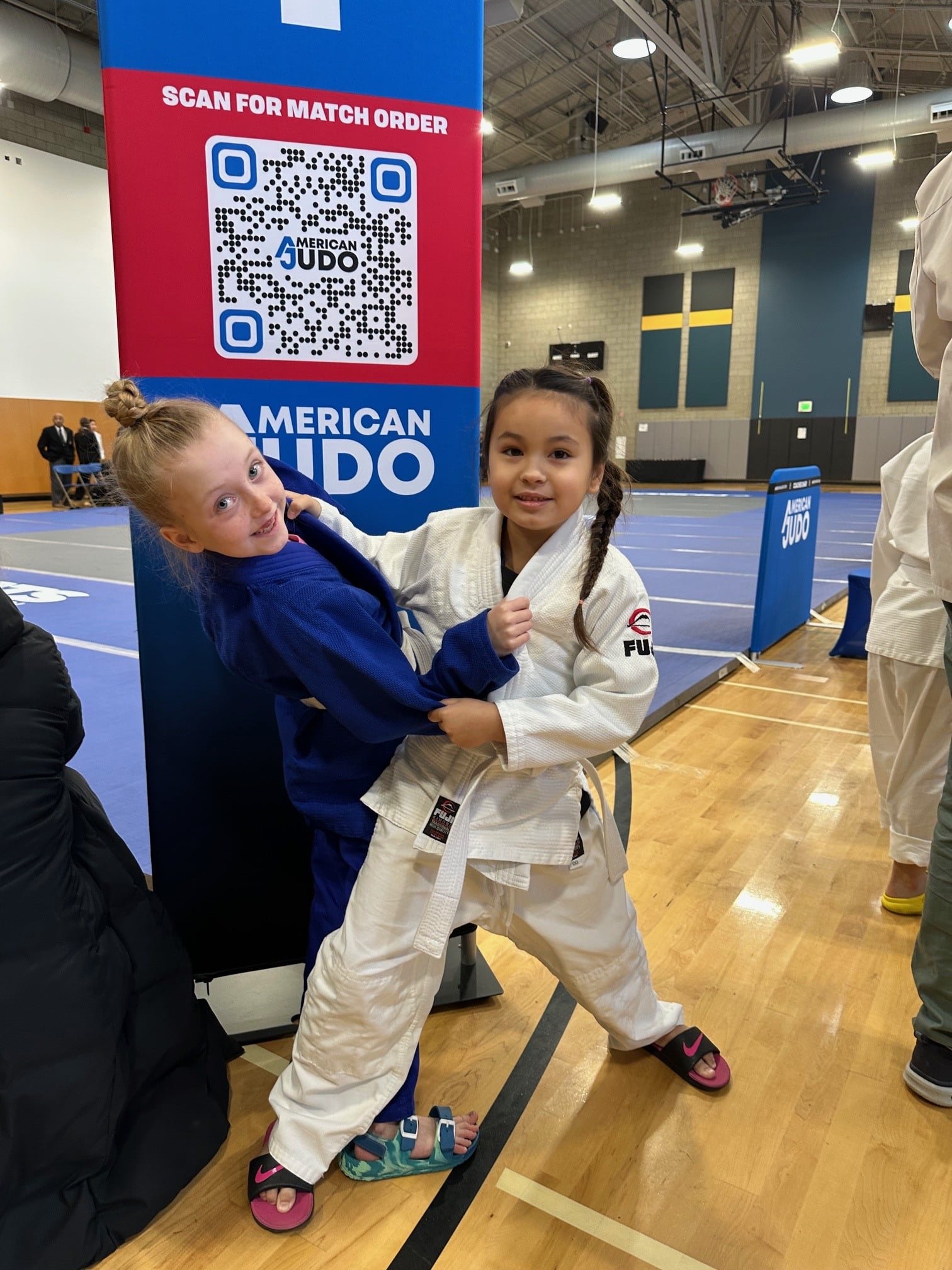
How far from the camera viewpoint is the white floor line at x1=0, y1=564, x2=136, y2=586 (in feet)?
20.7

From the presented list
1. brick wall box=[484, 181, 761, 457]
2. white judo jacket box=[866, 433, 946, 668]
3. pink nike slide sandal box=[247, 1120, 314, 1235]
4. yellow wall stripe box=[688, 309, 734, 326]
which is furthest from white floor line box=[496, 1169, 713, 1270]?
yellow wall stripe box=[688, 309, 734, 326]

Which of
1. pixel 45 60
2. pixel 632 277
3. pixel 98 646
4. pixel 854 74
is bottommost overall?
pixel 98 646

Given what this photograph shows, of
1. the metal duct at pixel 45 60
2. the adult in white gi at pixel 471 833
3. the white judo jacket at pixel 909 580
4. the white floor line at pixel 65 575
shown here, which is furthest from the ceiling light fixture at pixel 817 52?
the adult in white gi at pixel 471 833

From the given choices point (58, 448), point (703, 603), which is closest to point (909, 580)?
point (703, 603)

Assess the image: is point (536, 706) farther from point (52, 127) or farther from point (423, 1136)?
point (52, 127)

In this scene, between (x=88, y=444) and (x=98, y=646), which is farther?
(x=88, y=444)

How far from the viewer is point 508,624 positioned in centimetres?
114

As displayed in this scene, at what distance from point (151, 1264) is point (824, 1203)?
3.38ft

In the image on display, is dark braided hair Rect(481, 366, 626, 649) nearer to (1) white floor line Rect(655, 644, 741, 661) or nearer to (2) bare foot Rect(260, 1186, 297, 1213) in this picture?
(2) bare foot Rect(260, 1186, 297, 1213)

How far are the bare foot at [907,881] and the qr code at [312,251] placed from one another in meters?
1.78

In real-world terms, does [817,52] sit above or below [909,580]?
above

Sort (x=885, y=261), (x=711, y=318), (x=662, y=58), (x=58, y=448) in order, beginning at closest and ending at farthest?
1. (x=662, y=58)
2. (x=58, y=448)
3. (x=885, y=261)
4. (x=711, y=318)

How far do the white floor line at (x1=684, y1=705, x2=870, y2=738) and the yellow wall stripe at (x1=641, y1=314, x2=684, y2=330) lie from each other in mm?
15818

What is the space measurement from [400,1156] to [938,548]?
1.35 m
